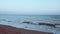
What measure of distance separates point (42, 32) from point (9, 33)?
701mm

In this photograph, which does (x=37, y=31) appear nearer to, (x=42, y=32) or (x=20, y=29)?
(x=42, y=32)

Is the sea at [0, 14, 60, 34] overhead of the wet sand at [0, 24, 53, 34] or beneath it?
overhead

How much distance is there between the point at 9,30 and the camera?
2.42 metres

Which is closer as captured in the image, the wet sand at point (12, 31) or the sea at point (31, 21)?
the wet sand at point (12, 31)

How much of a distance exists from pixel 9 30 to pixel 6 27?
0.09 meters

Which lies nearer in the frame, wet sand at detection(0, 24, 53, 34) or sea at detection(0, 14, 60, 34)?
wet sand at detection(0, 24, 53, 34)

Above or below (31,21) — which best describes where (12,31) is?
below

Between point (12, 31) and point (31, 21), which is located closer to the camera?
point (12, 31)

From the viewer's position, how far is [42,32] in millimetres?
2383

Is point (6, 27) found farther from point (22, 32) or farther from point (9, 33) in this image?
point (22, 32)

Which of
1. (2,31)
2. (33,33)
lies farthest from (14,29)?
(33,33)

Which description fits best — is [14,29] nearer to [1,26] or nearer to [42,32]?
[1,26]

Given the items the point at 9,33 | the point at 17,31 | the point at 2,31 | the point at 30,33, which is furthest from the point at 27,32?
the point at 2,31

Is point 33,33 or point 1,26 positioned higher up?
point 1,26
